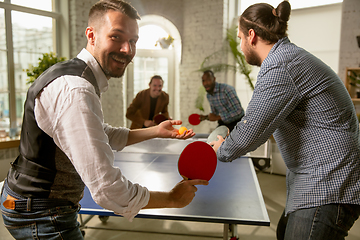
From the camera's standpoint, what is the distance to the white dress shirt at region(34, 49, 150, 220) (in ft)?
2.79

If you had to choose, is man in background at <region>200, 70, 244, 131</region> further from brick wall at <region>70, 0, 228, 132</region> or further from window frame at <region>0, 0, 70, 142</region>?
window frame at <region>0, 0, 70, 142</region>

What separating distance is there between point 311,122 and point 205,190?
1067 millimetres

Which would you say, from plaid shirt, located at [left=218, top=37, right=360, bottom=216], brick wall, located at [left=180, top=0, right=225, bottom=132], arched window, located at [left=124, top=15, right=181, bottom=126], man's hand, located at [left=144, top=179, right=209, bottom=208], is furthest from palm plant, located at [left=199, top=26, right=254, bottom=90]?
man's hand, located at [left=144, top=179, right=209, bottom=208]

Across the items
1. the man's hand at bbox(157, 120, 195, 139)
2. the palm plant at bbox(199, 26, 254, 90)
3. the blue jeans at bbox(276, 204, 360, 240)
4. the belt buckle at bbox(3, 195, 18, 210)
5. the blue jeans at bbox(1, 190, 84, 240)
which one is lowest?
the blue jeans at bbox(276, 204, 360, 240)

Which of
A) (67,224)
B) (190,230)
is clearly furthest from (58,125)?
(190,230)

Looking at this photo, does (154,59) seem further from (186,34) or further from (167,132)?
(167,132)

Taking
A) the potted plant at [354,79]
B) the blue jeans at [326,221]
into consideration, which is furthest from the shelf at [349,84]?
the blue jeans at [326,221]

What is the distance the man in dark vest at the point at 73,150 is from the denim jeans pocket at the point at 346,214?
674 millimetres

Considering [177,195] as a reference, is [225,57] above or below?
above

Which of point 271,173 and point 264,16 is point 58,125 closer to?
point 264,16

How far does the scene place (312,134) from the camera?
1314 millimetres

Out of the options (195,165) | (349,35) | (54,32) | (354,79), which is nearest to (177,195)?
(195,165)

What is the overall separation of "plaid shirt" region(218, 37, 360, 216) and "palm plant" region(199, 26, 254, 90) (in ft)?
16.1

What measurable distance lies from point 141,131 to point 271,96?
70 cm
